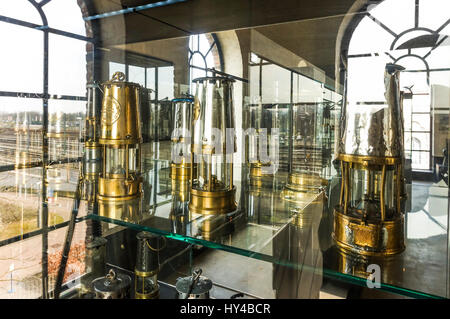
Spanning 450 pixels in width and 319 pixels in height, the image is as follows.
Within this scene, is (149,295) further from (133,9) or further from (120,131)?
(133,9)

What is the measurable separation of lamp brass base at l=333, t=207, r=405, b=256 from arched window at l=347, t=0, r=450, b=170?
0.28 metres

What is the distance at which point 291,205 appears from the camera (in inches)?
28.2

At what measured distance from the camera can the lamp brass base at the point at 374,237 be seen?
0.44 metres

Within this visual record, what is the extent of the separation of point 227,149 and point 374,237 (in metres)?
0.33

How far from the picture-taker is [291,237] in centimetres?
57

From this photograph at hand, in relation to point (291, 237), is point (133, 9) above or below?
above

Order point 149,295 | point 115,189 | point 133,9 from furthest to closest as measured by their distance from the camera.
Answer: point 133,9 → point 149,295 → point 115,189

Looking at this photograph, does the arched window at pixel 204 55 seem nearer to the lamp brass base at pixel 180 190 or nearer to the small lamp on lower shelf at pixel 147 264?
the lamp brass base at pixel 180 190

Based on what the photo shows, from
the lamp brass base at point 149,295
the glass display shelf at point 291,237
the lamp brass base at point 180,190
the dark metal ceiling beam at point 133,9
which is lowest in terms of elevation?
the lamp brass base at point 149,295

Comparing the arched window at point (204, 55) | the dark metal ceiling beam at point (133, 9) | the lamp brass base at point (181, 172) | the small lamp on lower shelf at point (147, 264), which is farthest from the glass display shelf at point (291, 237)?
the dark metal ceiling beam at point (133, 9)

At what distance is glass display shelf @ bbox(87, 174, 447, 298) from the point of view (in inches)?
15.3

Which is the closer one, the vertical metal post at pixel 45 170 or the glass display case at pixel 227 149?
the glass display case at pixel 227 149

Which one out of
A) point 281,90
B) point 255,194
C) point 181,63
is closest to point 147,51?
point 181,63

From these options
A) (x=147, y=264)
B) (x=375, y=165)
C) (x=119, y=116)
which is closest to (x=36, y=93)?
Answer: (x=119, y=116)
